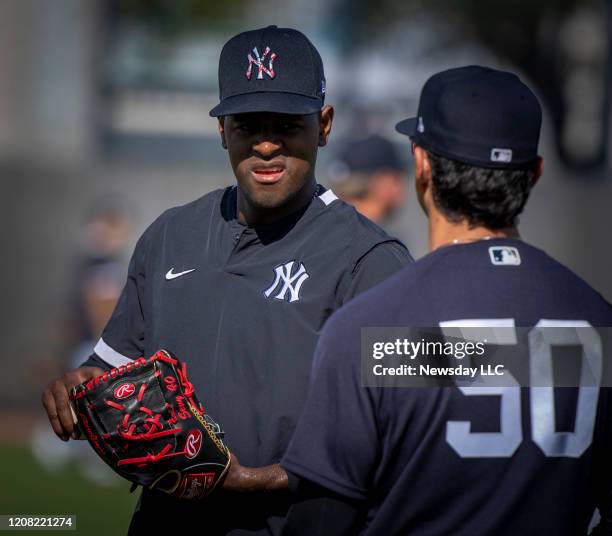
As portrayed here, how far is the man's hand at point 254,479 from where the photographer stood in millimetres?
2783

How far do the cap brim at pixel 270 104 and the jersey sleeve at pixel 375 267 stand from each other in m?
0.44

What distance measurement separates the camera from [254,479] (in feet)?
9.25

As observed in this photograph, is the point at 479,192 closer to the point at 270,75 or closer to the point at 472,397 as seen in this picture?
the point at 472,397

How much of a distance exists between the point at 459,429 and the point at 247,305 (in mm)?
799

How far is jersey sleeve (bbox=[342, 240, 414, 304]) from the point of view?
2.93 meters

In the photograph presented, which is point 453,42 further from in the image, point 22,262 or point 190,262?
point 190,262

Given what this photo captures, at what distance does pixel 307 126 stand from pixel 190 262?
0.52 meters

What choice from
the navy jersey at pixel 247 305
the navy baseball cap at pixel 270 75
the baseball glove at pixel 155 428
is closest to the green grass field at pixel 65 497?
the navy jersey at pixel 247 305

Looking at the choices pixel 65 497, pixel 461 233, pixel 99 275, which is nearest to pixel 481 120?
pixel 461 233

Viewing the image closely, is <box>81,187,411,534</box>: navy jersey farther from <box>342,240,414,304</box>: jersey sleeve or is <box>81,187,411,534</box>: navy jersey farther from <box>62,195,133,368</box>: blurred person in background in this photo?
<box>62,195,133,368</box>: blurred person in background

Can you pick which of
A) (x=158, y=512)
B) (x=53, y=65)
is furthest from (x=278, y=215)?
(x=53, y=65)

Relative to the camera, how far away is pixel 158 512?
10.0 ft

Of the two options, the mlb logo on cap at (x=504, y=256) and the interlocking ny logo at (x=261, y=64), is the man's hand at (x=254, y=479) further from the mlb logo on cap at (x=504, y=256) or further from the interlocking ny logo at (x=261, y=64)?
the interlocking ny logo at (x=261, y=64)

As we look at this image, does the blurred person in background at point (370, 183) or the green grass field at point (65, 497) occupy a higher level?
the blurred person in background at point (370, 183)
